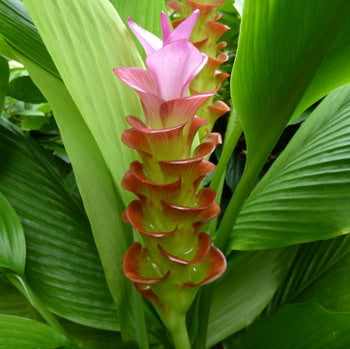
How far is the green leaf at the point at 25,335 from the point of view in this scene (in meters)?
0.48

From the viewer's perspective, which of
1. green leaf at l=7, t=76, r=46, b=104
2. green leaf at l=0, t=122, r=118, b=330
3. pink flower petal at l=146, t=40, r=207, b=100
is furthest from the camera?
green leaf at l=7, t=76, r=46, b=104

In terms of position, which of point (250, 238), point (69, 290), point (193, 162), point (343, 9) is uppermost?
point (343, 9)

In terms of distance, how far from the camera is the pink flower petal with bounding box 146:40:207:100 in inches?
17.0

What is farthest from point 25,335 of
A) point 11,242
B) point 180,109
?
point 180,109

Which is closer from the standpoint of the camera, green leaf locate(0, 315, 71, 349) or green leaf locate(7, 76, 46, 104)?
green leaf locate(0, 315, 71, 349)

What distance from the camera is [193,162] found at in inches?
19.0

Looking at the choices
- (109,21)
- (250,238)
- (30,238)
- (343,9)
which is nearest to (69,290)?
(30,238)

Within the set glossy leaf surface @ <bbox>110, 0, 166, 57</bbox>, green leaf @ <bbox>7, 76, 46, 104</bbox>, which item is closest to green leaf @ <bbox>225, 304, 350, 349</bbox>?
glossy leaf surface @ <bbox>110, 0, 166, 57</bbox>

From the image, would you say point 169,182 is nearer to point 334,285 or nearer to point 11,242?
point 11,242

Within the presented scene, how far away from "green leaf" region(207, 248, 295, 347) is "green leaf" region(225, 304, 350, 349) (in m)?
0.06

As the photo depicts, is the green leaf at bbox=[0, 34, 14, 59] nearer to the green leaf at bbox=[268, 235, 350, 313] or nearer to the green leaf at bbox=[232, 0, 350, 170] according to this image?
the green leaf at bbox=[232, 0, 350, 170]

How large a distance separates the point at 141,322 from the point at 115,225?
0.13 m

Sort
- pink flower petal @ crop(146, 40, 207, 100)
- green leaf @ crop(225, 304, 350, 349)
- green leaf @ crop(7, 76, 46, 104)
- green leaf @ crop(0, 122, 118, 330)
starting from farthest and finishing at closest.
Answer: green leaf @ crop(7, 76, 46, 104)
green leaf @ crop(0, 122, 118, 330)
green leaf @ crop(225, 304, 350, 349)
pink flower petal @ crop(146, 40, 207, 100)

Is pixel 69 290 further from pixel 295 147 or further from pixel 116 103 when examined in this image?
pixel 295 147
